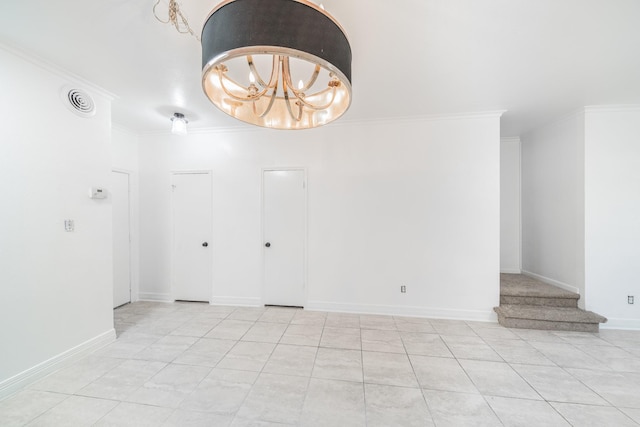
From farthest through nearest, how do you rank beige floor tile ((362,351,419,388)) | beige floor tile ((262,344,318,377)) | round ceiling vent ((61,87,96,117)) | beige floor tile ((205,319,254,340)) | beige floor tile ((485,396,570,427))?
beige floor tile ((205,319,254,340)), round ceiling vent ((61,87,96,117)), beige floor tile ((262,344,318,377)), beige floor tile ((362,351,419,388)), beige floor tile ((485,396,570,427))

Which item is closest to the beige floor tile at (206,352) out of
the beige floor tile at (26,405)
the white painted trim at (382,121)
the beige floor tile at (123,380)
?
the beige floor tile at (123,380)

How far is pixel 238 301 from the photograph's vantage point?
3.71 meters

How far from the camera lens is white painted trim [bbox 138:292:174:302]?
3.86 metres

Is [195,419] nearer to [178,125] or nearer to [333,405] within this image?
[333,405]

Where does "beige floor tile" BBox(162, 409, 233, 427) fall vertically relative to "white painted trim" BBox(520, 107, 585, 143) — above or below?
below

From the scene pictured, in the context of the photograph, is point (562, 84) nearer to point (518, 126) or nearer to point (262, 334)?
point (518, 126)

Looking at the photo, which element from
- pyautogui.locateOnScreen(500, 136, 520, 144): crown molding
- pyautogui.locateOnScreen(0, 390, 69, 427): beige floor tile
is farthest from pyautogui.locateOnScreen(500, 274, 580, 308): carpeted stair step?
pyautogui.locateOnScreen(0, 390, 69, 427): beige floor tile

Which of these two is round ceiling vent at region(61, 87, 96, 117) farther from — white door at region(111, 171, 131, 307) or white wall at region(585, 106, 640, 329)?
white wall at region(585, 106, 640, 329)

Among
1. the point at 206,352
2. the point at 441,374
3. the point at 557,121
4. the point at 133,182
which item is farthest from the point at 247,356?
the point at 557,121

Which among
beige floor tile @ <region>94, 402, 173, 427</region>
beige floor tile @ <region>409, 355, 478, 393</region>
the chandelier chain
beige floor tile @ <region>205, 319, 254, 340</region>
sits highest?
the chandelier chain

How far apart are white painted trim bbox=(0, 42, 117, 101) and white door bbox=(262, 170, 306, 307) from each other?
1.99 m

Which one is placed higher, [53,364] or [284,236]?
[284,236]

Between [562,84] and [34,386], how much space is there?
5562mm

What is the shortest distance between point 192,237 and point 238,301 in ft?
4.09
